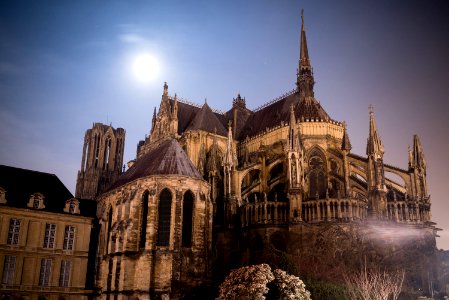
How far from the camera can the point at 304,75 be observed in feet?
135

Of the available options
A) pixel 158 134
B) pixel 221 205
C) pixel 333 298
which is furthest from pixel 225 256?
pixel 158 134

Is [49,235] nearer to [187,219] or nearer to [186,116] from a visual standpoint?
[187,219]

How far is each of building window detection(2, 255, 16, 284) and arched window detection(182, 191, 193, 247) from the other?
1139cm

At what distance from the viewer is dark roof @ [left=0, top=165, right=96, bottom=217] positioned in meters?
30.7

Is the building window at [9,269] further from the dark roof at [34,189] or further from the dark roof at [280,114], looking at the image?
the dark roof at [280,114]

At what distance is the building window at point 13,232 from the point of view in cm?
2891

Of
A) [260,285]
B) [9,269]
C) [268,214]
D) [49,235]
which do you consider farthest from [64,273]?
[260,285]

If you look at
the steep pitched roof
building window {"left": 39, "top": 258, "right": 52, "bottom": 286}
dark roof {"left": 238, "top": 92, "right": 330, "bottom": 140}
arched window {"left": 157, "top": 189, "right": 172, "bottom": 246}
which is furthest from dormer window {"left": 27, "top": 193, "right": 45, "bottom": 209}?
dark roof {"left": 238, "top": 92, "right": 330, "bottom": 140}

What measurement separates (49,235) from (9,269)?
127 inches

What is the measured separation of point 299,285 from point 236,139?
25794 millimetres

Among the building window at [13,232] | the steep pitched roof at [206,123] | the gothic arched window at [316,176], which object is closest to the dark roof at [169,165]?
the building window at [13,232]

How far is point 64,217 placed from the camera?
104ft

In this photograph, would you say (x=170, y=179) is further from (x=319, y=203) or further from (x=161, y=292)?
(x=319, y=203)

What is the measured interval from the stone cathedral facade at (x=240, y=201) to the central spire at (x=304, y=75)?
202mm
